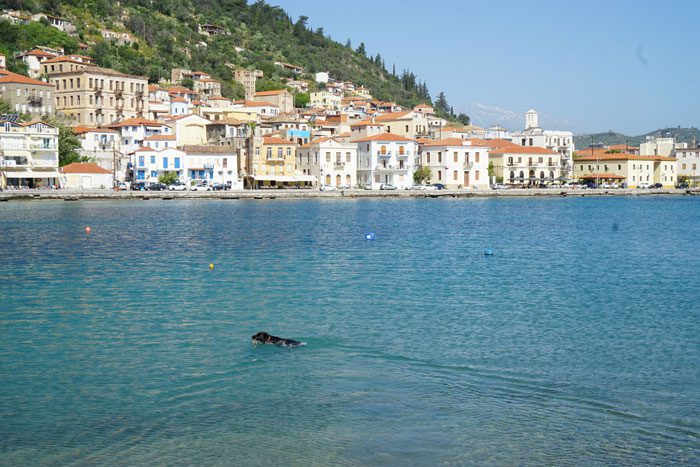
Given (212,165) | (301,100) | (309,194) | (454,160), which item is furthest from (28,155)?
(301,100)

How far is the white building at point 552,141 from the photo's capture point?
10169 centimetres

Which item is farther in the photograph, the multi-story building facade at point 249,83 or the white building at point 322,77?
the white building at point 322,77

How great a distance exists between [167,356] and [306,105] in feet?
363

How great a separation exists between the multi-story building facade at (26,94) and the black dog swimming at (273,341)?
69.5 m

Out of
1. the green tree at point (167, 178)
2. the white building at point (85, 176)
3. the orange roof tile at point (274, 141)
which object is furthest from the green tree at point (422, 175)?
the white building at point (85, 176)

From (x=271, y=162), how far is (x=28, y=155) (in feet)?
74.5

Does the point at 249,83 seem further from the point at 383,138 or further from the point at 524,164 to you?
the point at 524,164

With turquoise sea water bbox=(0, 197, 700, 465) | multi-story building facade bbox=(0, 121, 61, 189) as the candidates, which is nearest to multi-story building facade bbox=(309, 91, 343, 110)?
multi-story building facade bbox=(0, 121, 61, 189)

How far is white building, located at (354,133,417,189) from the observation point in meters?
82.7

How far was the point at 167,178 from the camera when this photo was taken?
73438 millimetres

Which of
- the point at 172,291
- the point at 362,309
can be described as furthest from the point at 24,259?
the point at 362,309

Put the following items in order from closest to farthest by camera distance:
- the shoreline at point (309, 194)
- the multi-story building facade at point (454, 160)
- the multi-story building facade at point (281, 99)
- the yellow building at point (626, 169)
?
the shoreline at point (309, 194) < the multi-story building facade at point (454, 160) < the yellow building at point (626, 169) < the multi-story building facade at point (281, 99)

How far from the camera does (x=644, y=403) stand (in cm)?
1018

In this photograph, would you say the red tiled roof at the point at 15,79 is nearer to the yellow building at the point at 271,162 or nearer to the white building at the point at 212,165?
the white building at the point at 212,165
